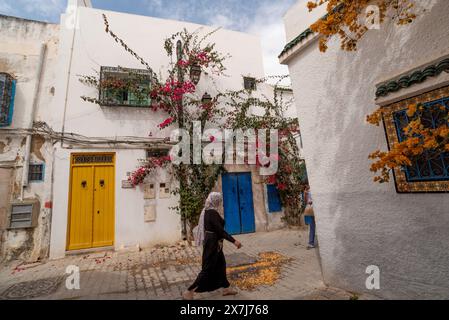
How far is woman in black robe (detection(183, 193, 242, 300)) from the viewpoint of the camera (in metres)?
3.59

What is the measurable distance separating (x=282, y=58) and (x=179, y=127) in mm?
4272

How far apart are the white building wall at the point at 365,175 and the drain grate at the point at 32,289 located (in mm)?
5021

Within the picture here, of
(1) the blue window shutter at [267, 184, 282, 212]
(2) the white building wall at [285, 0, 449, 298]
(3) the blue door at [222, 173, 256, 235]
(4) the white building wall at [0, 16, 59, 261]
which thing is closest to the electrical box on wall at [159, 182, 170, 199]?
(3) the blue door at [222, 173, 256, 235]

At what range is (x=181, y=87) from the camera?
7707mm

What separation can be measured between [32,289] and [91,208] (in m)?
2.59

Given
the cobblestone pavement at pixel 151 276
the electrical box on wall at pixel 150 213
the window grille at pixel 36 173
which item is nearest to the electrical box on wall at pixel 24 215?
the window grille at pixel 36 173

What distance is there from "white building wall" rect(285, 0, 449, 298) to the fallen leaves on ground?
1.05 metres

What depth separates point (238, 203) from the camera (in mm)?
8453

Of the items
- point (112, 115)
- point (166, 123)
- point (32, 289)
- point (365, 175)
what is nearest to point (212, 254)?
point (365, 175)

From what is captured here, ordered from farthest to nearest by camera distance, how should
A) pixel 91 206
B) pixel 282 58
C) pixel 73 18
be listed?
pixel 73 18, pixel 91 206, pixel 282 58

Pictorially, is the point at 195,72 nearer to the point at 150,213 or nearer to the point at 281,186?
the point at 150,213
